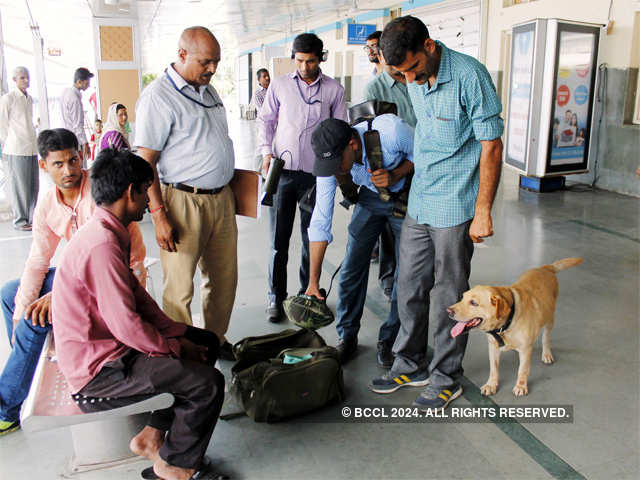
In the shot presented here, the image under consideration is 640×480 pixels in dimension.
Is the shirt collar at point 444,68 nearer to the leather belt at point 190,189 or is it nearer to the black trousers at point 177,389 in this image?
the leather belt at point 190,189

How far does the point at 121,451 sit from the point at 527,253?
3963mm

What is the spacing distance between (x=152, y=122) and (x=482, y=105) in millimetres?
1520

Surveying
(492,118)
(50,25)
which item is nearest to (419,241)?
(492,118)

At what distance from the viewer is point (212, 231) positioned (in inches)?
119

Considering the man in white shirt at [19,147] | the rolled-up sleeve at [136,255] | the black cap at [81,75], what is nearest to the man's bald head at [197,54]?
the rolled-up sleeve at [136,255]

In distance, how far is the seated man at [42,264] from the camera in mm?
2490

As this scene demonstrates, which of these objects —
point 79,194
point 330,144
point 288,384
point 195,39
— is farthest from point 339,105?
point 288,384

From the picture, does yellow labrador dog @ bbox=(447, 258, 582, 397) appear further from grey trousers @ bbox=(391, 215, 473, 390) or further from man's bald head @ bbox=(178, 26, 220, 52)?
man's bald head @ bbox=(178, 26, 220, 52)

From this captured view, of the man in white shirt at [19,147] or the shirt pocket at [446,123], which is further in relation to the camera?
the man in white shirt at [19,147]

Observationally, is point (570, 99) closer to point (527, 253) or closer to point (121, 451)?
point (527, 253)

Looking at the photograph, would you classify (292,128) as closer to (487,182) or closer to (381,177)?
(381,177)

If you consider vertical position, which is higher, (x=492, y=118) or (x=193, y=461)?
(x=492, y=118)

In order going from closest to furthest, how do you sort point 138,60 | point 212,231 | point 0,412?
point 0,412 < point 212,231 < point 138,60

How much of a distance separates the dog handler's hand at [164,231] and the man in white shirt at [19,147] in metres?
4.20
